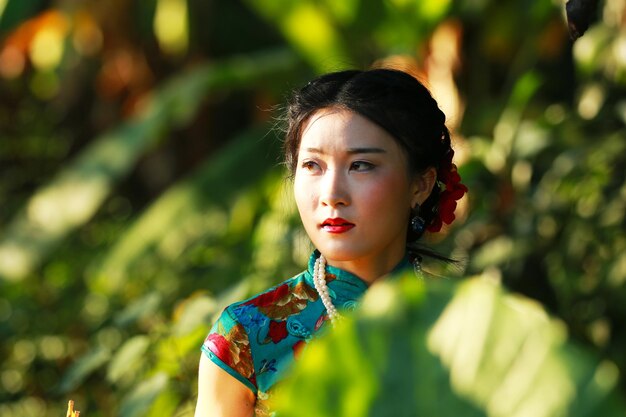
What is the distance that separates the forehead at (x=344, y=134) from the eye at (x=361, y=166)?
1.0 inches

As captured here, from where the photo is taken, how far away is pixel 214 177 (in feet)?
16.1

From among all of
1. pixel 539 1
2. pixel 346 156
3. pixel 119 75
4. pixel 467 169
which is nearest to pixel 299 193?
pixel 346 156

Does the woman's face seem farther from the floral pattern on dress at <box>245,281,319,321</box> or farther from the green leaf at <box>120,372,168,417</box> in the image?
the green leaf at <box>120,372,168,417</box>

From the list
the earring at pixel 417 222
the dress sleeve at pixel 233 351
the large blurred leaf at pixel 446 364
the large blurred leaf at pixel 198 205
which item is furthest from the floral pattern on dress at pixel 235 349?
the large blurred leaf at pixel 198 205

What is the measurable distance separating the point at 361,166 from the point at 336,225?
0.09 metres

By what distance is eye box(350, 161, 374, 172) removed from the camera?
153 centimetres

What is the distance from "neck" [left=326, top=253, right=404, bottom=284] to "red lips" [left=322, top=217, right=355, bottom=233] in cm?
7

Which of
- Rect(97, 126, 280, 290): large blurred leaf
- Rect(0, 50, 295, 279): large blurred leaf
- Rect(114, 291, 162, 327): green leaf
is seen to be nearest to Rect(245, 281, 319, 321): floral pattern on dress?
Rect(114, 291, 162, 327): green leaf

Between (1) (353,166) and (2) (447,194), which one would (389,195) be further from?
(2) (447,194)

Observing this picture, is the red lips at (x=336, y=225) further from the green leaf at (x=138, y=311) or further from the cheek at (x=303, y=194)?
the green leaf at (x=138, y=311)

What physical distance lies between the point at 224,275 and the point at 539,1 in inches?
60.6

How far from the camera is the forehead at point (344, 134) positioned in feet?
5.04

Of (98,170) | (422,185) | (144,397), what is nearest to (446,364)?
(422,185)

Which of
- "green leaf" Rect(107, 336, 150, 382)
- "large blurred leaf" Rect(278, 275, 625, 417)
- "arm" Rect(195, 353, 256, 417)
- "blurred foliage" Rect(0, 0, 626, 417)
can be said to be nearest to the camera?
"large blurred leaf" Rect(278, 275, 625, 417)
